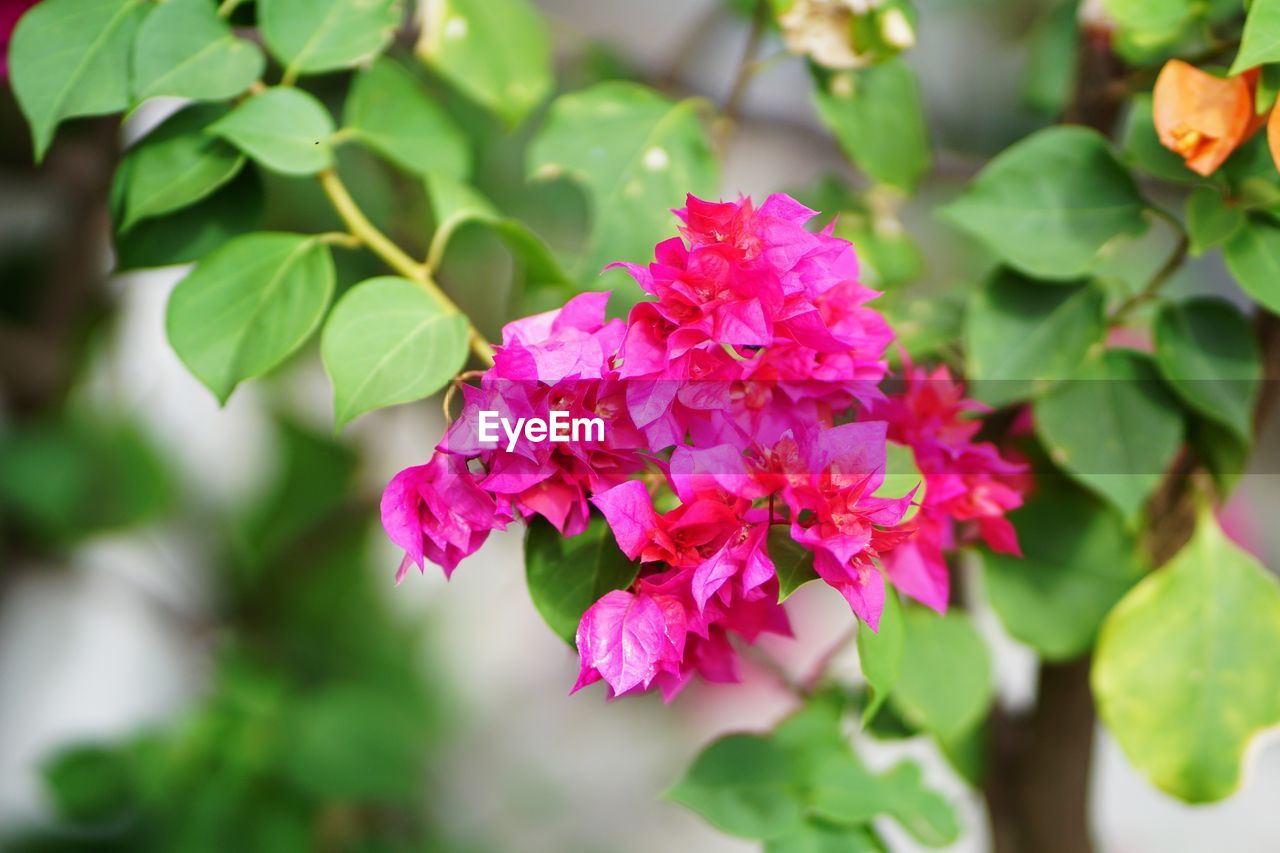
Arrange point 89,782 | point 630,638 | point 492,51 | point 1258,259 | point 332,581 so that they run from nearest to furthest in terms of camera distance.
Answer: point 630,638 → point 1258,259 → point 492,51 → point 89,782 → point 332,581

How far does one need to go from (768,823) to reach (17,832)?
0.73 metres

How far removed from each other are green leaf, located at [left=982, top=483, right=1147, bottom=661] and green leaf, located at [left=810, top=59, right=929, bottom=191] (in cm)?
16

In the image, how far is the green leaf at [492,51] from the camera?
46 centimetres

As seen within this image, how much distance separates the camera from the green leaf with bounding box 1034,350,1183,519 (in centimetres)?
40

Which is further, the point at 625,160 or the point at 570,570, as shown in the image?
the point at 625,160

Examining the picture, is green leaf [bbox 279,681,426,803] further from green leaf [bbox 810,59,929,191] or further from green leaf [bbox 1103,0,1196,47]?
green leaf [bbox 1103,0,1196,47]

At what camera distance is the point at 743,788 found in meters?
0.42

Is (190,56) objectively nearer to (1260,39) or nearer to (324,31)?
(324,31)

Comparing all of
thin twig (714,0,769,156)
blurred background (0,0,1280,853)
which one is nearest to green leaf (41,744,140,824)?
blurred background (0,0,1280,853)

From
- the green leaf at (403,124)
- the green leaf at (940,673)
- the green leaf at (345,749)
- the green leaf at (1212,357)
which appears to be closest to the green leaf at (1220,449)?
the green leaf at (1212,357)

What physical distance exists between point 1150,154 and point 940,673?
219 millimetres

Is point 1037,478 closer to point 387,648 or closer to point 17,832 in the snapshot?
point 387,648

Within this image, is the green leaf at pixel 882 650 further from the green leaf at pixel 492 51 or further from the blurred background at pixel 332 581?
the blurred background at pixel 332 581

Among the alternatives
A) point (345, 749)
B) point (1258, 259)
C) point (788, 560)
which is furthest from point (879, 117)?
point (345, 749)
